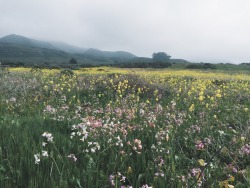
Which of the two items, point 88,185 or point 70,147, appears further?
point 70,147

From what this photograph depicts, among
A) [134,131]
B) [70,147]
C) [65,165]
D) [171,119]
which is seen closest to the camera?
[65,165]

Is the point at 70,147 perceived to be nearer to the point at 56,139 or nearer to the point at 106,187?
the point at 56,139

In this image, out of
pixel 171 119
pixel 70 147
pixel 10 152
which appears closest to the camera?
pixel 10 152

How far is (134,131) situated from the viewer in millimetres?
5238

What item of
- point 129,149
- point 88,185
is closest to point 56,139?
point 129,149

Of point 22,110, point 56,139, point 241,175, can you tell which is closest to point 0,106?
point 22,110

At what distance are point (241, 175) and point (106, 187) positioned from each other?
163cm

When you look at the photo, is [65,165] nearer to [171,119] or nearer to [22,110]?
[171,119]

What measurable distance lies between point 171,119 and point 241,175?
8.67 feet

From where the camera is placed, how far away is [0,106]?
7195 mm

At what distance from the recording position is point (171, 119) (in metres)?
6.27

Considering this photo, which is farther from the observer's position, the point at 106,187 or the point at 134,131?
the point at 134,131

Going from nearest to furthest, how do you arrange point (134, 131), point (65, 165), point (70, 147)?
point (65, 165), point (70, 147), point (134, 131)

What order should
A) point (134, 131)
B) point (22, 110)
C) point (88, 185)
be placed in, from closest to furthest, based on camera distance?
1. point (88, 185)
2. point (134, 131)
3. point (22, 110)
